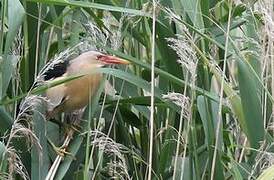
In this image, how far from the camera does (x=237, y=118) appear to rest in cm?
151

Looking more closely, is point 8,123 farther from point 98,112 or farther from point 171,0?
point 171,0

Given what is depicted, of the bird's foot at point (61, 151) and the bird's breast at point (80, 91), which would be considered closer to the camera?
the bird's foot at point (61, 151)

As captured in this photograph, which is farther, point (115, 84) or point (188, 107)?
point (115, 84)

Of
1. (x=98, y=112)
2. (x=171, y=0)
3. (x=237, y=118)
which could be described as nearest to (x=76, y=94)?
(x=98, y=112)

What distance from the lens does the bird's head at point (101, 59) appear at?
1.69 meters

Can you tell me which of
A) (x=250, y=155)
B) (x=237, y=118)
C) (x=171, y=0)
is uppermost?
(x=171, y=0)

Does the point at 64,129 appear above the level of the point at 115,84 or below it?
below

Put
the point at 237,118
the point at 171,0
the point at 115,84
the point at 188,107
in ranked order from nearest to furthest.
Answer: the point at 188,107 → the point at 237,118 → the point at 171,0 → the point at 115,84

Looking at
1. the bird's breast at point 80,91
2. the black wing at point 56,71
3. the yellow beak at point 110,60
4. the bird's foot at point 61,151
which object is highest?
the yellow beak at point 110,60

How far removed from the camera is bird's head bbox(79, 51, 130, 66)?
5.55 ft

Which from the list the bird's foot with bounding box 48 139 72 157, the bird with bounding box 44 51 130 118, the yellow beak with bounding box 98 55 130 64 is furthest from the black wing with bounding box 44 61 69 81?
the bird's foot with bounding box 48 139 72 157

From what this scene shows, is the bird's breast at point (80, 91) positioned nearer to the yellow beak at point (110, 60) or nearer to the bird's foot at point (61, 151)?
the yellow beak at point (110, 60)

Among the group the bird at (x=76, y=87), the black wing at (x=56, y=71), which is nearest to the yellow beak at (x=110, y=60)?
the bird at (x=76, y=87)

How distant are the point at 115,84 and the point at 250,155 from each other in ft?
1.40
